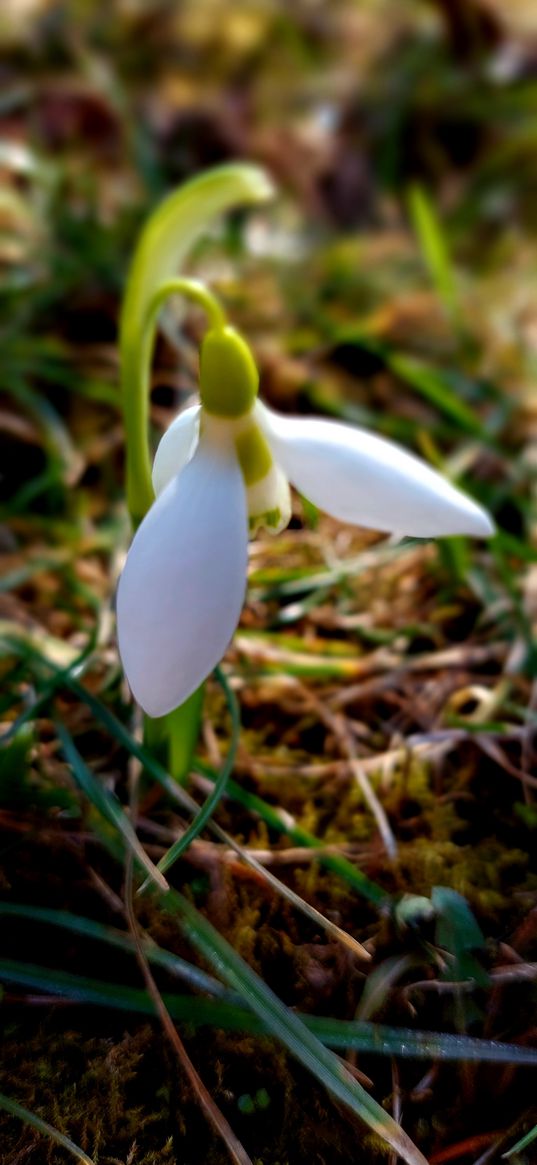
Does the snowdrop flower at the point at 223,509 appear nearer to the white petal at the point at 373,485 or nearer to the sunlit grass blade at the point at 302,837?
the white petal at the point at 373,485

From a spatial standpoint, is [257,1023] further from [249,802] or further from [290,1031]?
[249,802]

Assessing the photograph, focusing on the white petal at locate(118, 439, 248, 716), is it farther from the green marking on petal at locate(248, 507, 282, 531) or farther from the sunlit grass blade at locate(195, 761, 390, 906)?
the sunlit grass blade at locate(195, 761, 390, 906)

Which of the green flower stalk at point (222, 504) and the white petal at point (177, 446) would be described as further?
the white petal at point (177, 446)

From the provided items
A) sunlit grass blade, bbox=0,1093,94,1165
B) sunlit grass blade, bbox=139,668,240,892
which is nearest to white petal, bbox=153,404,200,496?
sunlit grass blade, bbox=139,668,240,892

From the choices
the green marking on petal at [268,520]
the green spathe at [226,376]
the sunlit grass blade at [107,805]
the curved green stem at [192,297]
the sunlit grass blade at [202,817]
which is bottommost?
the sunlit grass blade at [107,805]

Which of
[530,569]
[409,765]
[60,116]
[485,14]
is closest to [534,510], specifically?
[530,569]

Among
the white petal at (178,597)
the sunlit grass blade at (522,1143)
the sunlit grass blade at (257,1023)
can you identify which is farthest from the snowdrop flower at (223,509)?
the sunlit grass blade at (522,1143)
